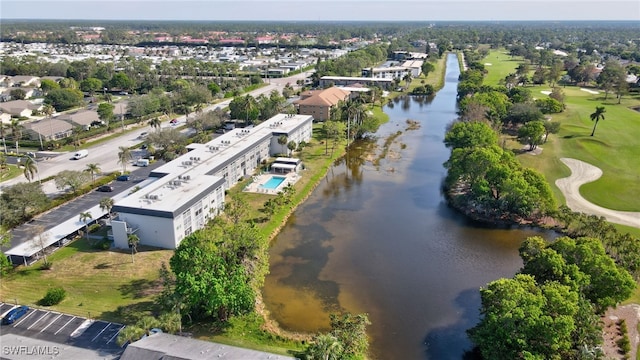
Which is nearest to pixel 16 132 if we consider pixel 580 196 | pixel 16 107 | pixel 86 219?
pixel 16 107

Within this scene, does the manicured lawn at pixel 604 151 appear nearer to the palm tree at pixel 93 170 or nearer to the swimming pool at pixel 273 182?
the swimming pool at pixel 273 182

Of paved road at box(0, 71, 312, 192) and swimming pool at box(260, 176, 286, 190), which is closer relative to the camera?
swimming pool at box(260, 176, 286, 190)

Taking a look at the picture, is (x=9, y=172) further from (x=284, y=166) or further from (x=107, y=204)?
(x=284, y=166)

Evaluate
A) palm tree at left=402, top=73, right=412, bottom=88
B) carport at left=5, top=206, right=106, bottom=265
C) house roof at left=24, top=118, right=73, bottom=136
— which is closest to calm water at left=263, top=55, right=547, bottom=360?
carport at left=5, top=206, right=106, bottom=265

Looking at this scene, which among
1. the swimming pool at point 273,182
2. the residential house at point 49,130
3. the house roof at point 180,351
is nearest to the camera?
the house roof at point 180,351

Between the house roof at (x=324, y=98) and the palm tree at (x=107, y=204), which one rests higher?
the house roof at (x=324, y=98)

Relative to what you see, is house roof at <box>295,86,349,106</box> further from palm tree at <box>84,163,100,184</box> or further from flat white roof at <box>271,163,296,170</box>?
palm tree at <box>84,163,100,184</box>

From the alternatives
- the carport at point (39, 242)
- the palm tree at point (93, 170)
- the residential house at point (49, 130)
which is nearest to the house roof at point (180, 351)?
the carport at point (39, 242)

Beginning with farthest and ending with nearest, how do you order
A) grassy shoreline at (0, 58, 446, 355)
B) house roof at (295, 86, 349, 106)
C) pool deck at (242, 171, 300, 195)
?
house roof at (295, 86, 349, 106)
pool deck at (242, 171, 300, 195)
grassy shoreline at (0, 58, 446, 355)

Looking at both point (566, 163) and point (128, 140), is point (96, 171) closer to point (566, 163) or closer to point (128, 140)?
point (128, 140)
